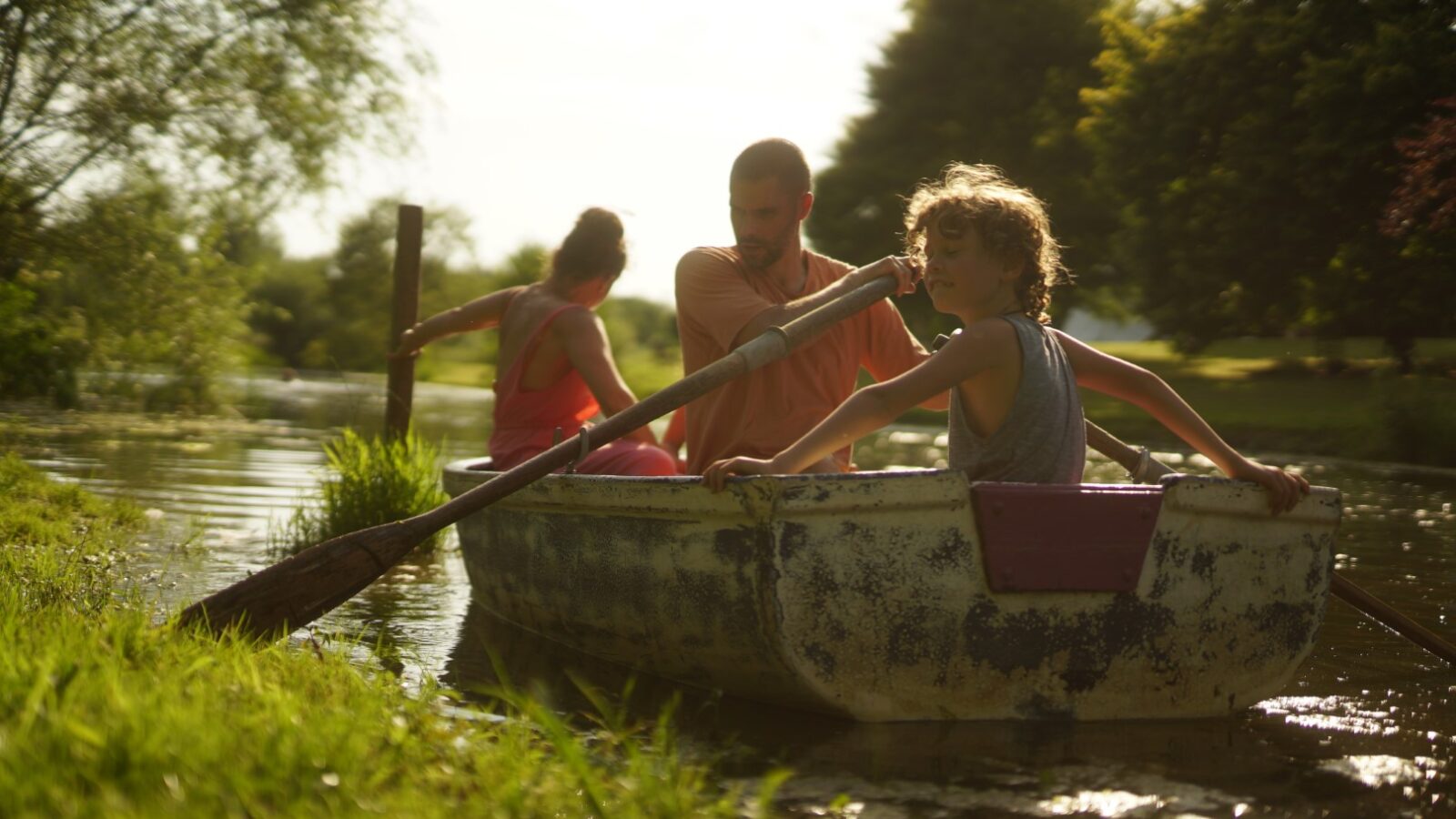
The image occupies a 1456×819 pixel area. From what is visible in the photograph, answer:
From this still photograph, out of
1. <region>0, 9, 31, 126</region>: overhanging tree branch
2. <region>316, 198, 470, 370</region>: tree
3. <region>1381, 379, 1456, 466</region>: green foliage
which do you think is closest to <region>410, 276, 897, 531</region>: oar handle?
<region>1381, 379, 1456, 466</region>: green foliage

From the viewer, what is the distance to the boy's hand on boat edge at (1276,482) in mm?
4578

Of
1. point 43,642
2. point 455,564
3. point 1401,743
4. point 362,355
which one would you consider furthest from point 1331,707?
point 362,355

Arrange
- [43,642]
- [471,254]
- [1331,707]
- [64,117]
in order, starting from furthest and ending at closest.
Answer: [471,254]
[64,117]
[1331,707]
[43,642]

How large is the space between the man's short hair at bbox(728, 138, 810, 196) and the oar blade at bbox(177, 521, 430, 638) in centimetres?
160

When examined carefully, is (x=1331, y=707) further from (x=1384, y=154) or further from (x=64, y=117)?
(x=1384, y=154)

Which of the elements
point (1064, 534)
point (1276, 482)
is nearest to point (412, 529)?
point (1064, 534)

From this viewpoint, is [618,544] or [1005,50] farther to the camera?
[1005,50]

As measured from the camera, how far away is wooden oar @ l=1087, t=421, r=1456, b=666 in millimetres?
5102

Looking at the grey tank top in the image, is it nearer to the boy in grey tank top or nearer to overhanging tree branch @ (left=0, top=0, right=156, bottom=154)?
the boy in grey tank top

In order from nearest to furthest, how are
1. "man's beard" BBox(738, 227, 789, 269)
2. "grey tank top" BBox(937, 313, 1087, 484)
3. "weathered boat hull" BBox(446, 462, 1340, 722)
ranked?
1. "weathered boat hull" BBox(446, 462, 1340, 722)
2. "grey tank top" BBox(937, 313, 1087, 484)
3. "man's beard" BBox(738, 227, 789, 269)

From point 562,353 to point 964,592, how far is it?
271 cm

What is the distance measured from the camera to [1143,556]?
448 centimetres

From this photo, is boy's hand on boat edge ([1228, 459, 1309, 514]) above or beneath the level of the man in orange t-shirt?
beneath

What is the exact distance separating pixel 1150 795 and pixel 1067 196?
32596 mm
